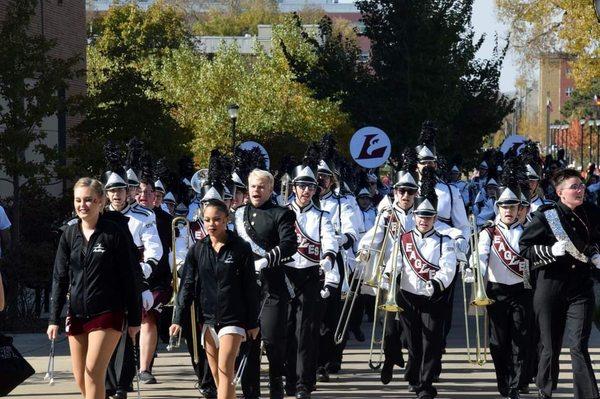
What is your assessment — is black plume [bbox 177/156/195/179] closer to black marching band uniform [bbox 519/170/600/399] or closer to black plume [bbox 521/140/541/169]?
black plume [bbox 521/140/541/169]

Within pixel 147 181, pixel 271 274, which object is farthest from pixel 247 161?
pixel 271 274

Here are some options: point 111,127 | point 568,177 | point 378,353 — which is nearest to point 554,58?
point 111,127

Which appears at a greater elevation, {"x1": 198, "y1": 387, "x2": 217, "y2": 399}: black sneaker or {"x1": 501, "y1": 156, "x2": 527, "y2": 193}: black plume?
{"x1": 501, "y1": 156, "x2": 527, "y2": 193}: black plume

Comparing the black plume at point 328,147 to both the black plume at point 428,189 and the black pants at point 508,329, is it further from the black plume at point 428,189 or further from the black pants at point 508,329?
the black pants at point 508,329

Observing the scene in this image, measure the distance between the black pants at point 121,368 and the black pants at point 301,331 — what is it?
1303 mm

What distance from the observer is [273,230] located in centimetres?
1157

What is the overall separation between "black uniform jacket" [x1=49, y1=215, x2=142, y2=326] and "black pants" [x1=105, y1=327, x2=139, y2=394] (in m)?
1.71

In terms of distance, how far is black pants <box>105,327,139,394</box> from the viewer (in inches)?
458

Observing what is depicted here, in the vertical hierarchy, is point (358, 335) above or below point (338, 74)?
below

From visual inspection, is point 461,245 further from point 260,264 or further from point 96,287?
point 96,287

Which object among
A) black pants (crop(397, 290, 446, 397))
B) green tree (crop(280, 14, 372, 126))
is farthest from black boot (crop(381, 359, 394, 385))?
green tree (crop(280, 14, 372, 126))

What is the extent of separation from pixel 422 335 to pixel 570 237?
1883 millimetres

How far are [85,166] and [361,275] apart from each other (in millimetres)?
6423

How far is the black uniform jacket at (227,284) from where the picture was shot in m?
10.1
